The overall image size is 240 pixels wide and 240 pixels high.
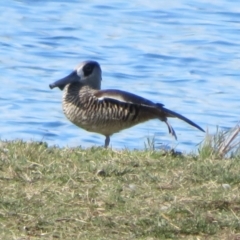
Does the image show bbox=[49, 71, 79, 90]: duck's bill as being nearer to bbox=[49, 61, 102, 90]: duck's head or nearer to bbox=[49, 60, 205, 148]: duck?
bbox=[49, 61, 102, 90]: duck's head

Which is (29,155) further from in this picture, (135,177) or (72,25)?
(72,25)

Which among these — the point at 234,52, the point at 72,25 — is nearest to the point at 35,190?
the point at 234,52

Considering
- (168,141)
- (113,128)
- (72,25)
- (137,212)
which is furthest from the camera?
(72,25)

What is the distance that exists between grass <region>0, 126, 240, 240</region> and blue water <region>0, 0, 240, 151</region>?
407 centimetres

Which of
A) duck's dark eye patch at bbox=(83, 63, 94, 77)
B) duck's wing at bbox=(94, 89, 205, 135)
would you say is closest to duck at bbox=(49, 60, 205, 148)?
duck's wing at bbox=(94, 89, 205, 135)

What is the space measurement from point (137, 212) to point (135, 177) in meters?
0.69

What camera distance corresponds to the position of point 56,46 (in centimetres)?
1752

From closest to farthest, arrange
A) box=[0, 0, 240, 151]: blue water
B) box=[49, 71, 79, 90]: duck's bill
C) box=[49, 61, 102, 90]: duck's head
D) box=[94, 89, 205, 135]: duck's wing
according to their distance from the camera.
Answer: box=[94, 89, 205, 135]: duck's wing < box=[49, 71, 79, 90]: duck's bill < box=[49, 61, 102, 90]: duck's head < box=[0, 0, 240, 151]: blue water

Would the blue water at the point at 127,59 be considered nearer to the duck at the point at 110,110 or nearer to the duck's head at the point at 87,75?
the duck's head at the point at 87,75

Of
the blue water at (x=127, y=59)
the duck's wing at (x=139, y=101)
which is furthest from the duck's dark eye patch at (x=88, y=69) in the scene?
the blue water at (x=127, y=59)

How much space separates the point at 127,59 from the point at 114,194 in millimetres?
10528

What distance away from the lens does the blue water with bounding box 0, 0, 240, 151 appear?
12930mm

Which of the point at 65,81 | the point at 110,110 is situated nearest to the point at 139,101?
the point at 110,110

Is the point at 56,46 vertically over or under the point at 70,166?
under
